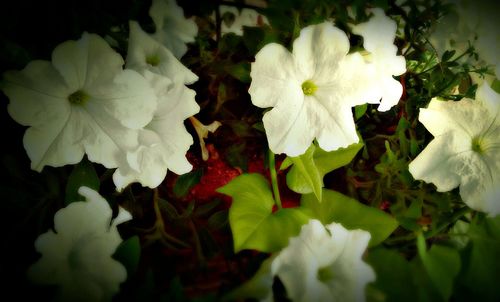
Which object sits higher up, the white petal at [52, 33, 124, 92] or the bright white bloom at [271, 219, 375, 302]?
the white petal at [52, 33, 124, 92]

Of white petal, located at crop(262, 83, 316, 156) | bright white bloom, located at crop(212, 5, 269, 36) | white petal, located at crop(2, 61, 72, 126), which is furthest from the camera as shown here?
bright white bloom, located at crop(212, 5, 269, 36)

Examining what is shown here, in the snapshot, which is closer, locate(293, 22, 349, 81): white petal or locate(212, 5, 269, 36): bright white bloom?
locate(293, 22, 349, 81): white petal

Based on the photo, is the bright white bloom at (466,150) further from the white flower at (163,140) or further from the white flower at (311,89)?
the white flower at (163,140)

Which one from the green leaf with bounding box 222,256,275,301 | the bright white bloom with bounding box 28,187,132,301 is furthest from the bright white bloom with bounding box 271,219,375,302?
the bright white bloom with bounding box 28,187,132,301

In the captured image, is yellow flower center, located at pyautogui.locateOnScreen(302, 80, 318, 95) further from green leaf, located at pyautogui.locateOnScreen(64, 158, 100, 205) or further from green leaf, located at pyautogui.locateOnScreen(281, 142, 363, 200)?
green leaf, located at pyautogui.locateOnScreen(64, 158, 100, 205)

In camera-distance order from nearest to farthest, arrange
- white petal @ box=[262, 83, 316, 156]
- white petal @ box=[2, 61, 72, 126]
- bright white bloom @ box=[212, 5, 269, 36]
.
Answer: white petal @ box=[2, 61, 72, 126] < white petal @ box=[262, 83, 316, 156] < bright white bloom @ box=[212, 5, 269, 36]

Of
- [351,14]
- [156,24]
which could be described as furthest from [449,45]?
[156,24]

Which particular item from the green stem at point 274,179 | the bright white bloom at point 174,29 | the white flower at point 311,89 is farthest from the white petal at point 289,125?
the bright white bloom at point 174,29

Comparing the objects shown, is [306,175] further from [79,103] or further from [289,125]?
[79,103]
